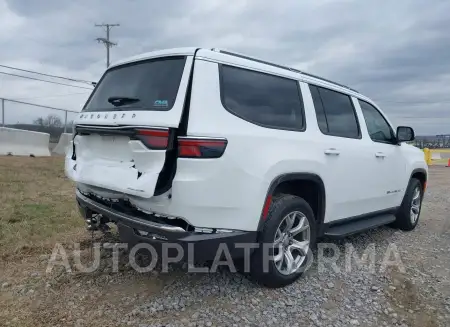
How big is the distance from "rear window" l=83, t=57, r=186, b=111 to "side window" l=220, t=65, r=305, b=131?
0.40 metres

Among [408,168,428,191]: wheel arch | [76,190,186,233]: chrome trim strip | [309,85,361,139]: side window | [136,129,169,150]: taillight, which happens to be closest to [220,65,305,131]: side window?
[309,85,361,139]: side window

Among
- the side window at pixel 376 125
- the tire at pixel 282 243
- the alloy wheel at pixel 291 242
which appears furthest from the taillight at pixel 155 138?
the side window at pixel 376 125

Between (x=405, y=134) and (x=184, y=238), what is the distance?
3774mm

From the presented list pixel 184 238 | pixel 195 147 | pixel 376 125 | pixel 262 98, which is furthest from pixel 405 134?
pixel 184 238

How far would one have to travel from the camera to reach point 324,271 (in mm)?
4016

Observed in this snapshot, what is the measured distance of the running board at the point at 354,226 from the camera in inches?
160

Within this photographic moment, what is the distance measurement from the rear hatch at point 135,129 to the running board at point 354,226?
6.67ft

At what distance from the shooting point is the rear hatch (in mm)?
2842

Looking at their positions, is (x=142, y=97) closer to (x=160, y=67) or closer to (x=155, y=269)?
(x=160, y=67)

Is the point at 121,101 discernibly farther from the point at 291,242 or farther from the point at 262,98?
the point at 291,242

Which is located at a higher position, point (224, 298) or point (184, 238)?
point (184, 238)

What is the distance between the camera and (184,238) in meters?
2.87

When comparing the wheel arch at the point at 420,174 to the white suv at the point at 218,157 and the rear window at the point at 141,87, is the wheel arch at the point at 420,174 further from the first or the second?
the rear window at the point at 141,87

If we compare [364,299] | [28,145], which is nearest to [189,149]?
[364,299]
